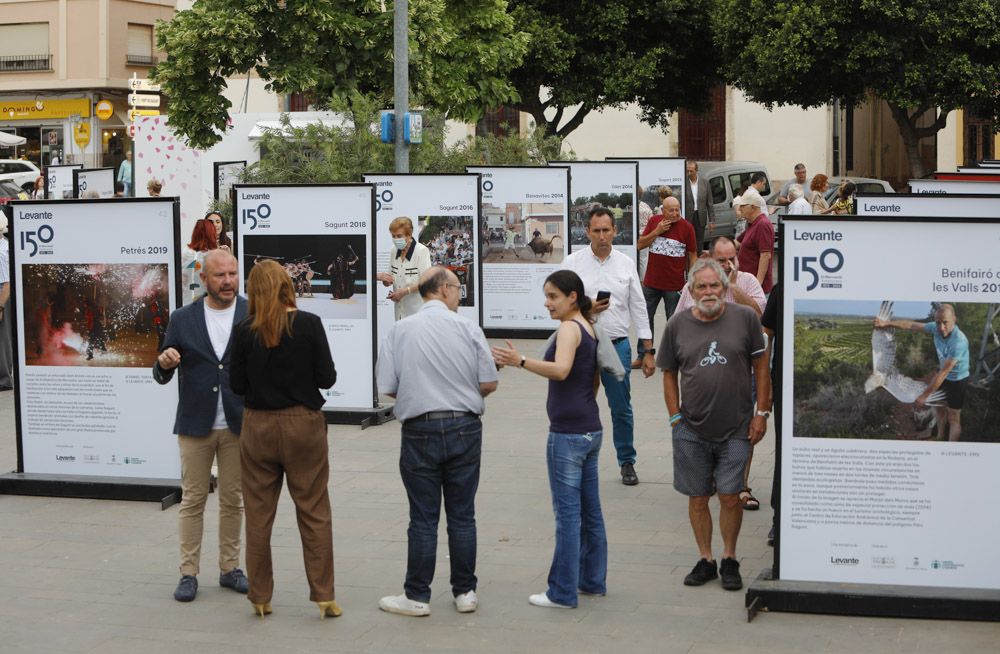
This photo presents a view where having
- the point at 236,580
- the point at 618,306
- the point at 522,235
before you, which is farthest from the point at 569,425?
the point at 522,235

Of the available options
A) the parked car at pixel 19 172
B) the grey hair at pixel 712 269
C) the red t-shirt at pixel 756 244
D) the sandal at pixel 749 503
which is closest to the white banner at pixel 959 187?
the red t-shirt at pixel 756 244

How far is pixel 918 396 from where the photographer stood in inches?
282

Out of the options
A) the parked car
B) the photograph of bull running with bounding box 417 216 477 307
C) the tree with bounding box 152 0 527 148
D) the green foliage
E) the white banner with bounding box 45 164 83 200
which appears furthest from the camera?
the parked car

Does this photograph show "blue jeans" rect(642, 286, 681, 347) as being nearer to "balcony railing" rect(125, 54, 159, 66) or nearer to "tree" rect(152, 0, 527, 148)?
"tree" rect(152, 0, 527, 148)

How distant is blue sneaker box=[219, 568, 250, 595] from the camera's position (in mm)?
7879

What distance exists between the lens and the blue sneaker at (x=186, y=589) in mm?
7723

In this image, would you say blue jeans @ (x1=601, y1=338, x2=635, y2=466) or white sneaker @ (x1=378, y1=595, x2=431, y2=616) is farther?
blue jeans @ (x1=601, y1=338, x2=635, y2=466)

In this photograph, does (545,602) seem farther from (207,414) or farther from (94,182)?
(94,182)

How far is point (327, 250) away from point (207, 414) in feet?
16.2

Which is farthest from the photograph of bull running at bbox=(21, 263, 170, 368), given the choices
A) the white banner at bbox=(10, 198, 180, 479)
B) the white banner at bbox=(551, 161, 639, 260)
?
the white banner at bbox=(551, 161, 639, 260)

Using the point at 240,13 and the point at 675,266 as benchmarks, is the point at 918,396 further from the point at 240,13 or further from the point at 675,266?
the point at 240,13

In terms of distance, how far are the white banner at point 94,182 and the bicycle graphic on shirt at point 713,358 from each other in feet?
63.8

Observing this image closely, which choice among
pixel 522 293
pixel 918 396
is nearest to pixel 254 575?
pixel 918 396

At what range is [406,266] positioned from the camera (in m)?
13.7
